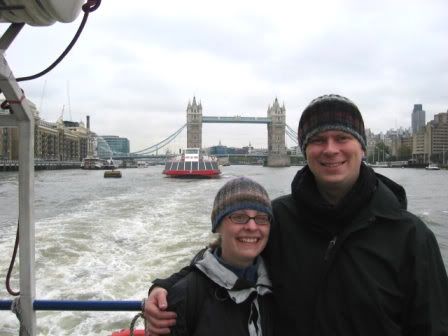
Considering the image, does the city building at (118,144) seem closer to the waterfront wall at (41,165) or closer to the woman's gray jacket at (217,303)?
the waterfront wall at (41,165)

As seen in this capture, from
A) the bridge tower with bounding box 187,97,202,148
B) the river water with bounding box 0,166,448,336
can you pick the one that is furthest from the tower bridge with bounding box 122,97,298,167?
the river water with bounding box 0,166,448,336

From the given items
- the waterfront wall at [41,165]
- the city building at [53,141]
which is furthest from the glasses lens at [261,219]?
the waterfront wall at [41,165]

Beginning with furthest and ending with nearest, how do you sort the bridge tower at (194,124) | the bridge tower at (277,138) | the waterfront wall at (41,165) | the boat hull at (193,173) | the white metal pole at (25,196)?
1. the bridge tower at (277,138)
2. the bridge tower at (194,124)
3. the waterfront wall at (41,165)
4. the boat hull at (193,173)
5. the white metal pole at (25,196)

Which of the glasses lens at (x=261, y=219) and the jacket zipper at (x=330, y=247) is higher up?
the glasses lens at (x=261, y=219)

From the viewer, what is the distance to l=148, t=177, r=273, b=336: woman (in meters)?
1.43

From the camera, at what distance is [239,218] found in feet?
5.15

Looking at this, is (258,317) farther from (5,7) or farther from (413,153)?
(413,153)

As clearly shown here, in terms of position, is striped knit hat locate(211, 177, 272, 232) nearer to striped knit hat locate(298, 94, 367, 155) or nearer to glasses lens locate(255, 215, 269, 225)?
glasses lens locate(255, 215, 269, 225)

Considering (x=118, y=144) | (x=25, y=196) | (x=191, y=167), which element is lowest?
(x=191, y=167)

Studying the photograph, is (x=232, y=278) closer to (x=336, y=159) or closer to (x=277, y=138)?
(x=336, y=159)

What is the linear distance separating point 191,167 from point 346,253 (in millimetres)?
42516

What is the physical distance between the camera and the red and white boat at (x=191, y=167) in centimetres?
4296

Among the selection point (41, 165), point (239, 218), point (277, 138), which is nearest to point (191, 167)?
point (41, 165)

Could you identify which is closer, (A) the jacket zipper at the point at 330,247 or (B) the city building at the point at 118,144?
(A) the jacket zipper at the point at 330,247
